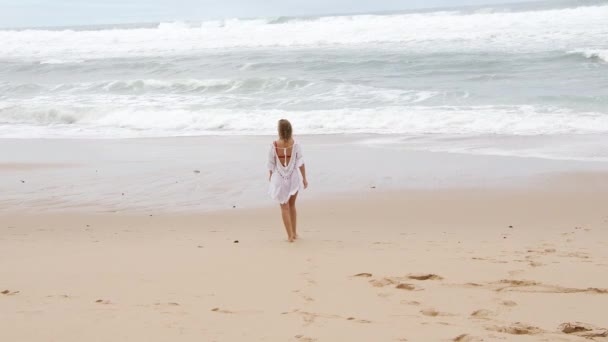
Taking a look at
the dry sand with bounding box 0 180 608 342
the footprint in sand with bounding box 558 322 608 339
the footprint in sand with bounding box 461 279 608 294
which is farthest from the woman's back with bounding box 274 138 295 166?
the footprint in sand with bounding box 558 322 608 339

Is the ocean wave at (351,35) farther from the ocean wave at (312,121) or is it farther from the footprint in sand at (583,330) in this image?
the footprint in sand at (583,330)

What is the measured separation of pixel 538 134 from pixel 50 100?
47.7ft

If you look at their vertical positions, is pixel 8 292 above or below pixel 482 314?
above

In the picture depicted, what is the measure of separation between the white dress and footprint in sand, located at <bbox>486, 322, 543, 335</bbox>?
322 centimetres

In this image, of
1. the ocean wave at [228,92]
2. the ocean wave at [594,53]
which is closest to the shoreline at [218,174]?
the ocean wave at [228,92]

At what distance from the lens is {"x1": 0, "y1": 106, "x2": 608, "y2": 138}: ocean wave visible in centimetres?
1393

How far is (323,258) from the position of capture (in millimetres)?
5852

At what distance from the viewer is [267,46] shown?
3684cm

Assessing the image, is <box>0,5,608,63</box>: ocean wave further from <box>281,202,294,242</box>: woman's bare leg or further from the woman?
<box>281,202,294,242</box>: woman's bare leg

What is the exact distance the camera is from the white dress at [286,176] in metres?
6.89

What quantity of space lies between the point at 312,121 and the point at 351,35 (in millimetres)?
22559

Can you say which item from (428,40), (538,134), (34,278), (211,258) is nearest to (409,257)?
(211,258)

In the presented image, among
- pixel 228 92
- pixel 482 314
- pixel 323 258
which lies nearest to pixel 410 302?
pixel 482 314

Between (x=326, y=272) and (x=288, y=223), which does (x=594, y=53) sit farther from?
(x=326, y=272)
